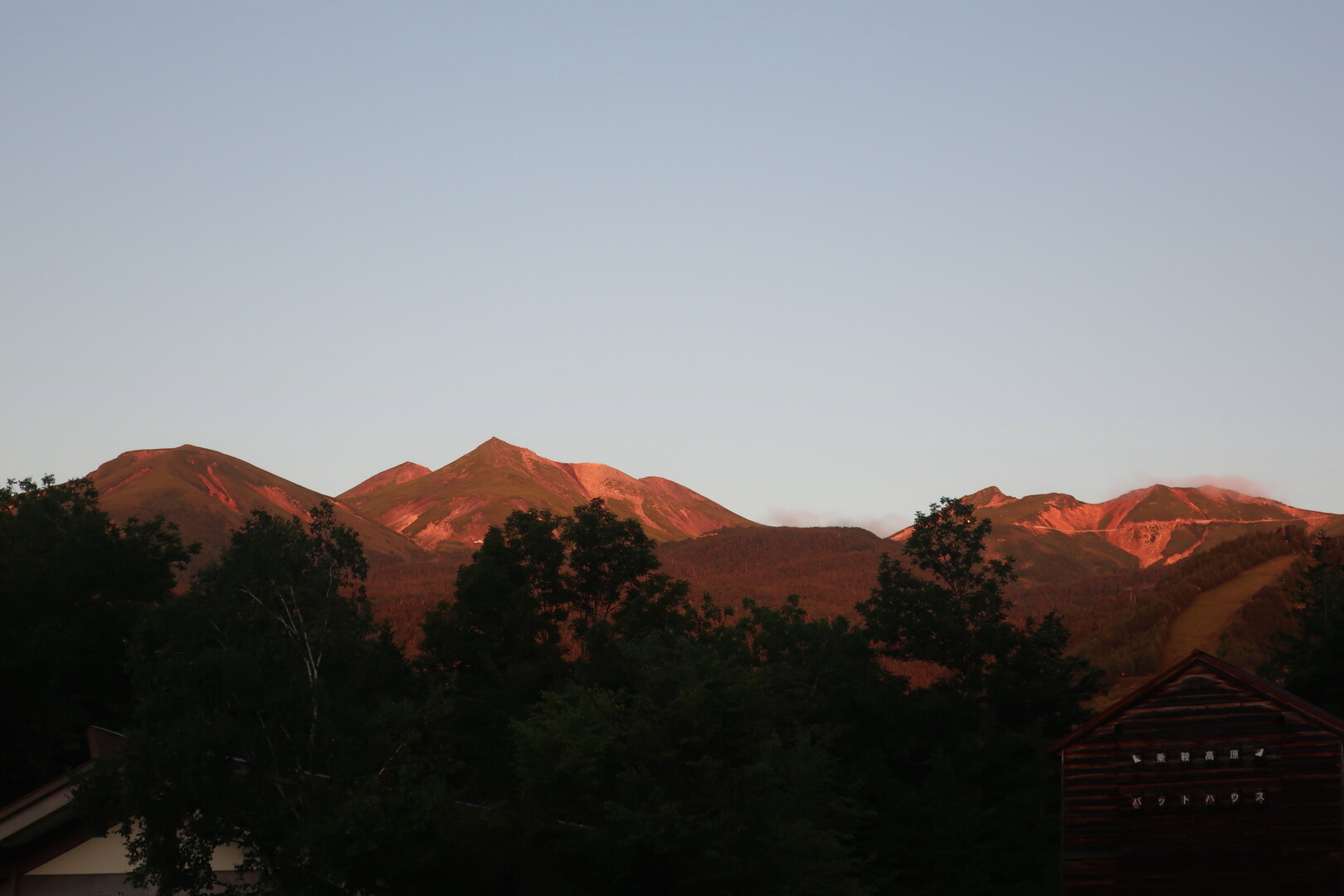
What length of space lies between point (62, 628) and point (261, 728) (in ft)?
53.8

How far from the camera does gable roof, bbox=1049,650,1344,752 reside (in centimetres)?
3694

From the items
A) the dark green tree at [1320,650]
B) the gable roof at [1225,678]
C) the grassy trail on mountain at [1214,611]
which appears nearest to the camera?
the gable roof at [1225,678]

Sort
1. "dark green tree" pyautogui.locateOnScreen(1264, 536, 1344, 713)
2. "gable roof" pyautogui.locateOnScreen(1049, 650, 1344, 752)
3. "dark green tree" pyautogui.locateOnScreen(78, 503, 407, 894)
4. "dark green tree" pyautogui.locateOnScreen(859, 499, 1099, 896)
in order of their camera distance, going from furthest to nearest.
→ "dark green tree" pyautogui.locateOnScreen(1264, 536, 1344, 713) → "dark green tree" pyautogui.locateOnScreen(859, 499, 1099, 896) → "gable roof" pyautogui.locateOnScreen(1049, 650, 1344, 752) → "dark green tree" pyautogui.locateOnScreen(78, 503, 407, 894)

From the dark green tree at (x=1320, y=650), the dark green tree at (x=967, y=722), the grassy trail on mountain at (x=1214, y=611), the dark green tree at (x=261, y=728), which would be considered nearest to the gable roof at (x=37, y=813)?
the dark green tree at (x=261, y=728)

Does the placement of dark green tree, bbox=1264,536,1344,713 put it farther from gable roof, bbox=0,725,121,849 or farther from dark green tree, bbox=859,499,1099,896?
gable roof, bbox=0,725,121,849

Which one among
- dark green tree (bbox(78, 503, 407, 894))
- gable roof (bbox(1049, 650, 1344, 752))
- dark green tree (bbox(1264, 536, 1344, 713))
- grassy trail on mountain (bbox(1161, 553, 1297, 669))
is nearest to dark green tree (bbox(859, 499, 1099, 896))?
gable roof (bbox(1049, 650, 1344, 752))

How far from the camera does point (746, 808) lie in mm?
32500

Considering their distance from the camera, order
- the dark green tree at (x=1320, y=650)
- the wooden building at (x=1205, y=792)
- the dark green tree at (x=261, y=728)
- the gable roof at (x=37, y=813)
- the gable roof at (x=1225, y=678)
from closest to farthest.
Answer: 1. the gable roof at (x=37, y=813)
2. the dark green tree at (x=261, y=728)
3. the wooden building at (x=1205, y=792)
4. the gable roof at (x=1225, y=678)
5. the dark green tree at (x=1320, y=650)

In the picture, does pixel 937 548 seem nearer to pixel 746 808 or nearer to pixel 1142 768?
pixel 1142 768

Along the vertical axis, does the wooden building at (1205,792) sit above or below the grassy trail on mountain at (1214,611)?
below

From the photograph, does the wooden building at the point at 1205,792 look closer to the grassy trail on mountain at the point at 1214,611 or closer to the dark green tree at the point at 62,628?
the dark green tree at the point at 62,628

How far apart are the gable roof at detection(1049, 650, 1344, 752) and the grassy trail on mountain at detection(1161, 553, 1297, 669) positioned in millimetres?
44411

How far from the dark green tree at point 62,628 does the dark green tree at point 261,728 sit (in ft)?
38.0

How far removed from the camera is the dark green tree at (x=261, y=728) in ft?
91.1
